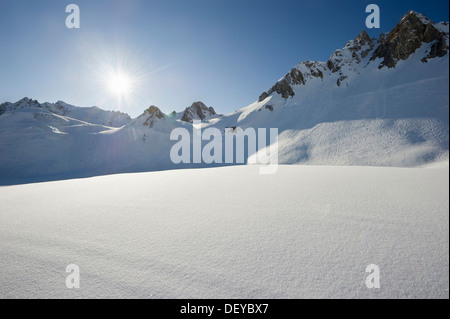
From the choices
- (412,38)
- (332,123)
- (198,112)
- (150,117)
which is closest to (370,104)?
(332,123)

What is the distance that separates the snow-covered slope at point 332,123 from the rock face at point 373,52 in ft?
0.45

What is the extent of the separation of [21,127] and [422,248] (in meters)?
49.1

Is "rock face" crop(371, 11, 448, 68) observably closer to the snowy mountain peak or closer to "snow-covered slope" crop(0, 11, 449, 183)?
"snow-covered slope" crop(0, 11, 449, 183)

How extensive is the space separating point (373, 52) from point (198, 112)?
62175 mm

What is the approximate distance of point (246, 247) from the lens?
9.26ft

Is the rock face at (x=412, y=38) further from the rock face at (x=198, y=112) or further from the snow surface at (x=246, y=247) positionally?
the rock face at (x=198, y=112)

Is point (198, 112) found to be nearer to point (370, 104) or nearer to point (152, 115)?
point (152, 115)

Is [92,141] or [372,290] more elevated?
[92,141]

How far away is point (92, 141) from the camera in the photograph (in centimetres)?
3194

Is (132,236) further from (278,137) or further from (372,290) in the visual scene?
(278,137)

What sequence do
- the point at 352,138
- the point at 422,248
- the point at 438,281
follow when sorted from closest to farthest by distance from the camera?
the point at 438,281, the point at 422,248, the point at 352,138

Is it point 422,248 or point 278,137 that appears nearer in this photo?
point 422,248
